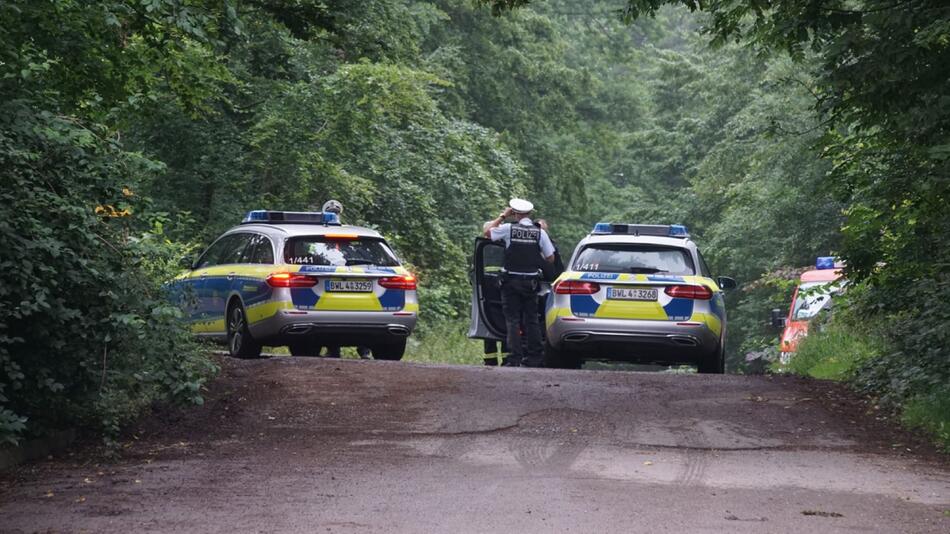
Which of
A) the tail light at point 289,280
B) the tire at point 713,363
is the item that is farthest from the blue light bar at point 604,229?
the tail light at point 289,280

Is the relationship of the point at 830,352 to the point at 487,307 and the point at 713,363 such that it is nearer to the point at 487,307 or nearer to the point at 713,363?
the point at 713,363

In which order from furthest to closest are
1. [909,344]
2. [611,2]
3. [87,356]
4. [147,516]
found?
[611,2]
[909,344]
[87,356]
[147,516]

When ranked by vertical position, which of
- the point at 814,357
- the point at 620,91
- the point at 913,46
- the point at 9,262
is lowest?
the point at 814,357

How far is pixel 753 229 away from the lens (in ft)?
132

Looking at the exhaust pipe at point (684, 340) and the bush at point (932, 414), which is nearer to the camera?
the bush at point (932, 414)

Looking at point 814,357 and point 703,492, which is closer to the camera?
point 703,492

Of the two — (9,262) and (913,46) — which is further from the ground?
(913,46)

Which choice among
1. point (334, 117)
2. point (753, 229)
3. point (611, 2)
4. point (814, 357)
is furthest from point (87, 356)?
point (611, 2)

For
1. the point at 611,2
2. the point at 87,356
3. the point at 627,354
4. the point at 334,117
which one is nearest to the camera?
the point at 87,356

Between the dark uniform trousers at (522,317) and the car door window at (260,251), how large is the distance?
2.83 m

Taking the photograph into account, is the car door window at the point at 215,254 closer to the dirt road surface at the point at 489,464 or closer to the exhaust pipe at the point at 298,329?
the exhaust pipe at the point at 298,329

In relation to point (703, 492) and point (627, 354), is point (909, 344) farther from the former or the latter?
point (703, 492)

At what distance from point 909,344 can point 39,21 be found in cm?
814

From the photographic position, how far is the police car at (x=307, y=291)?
1706 cm
